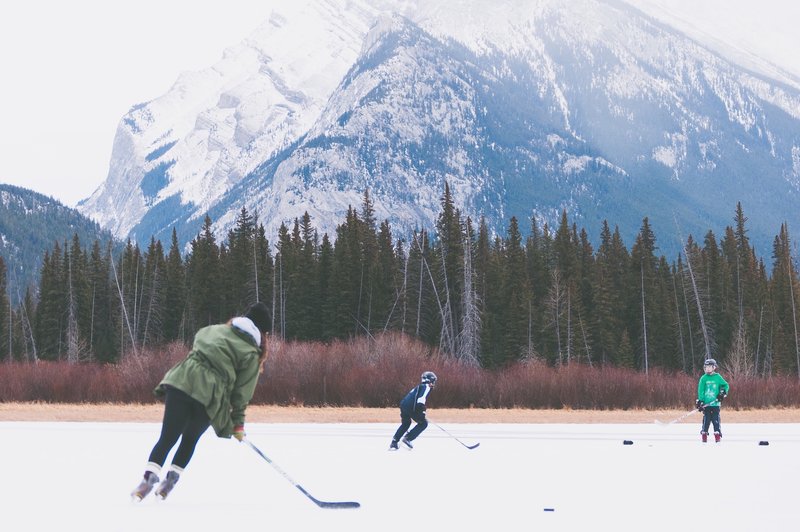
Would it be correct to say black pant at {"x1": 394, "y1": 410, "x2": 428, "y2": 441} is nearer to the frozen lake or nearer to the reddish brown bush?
the frozen lake

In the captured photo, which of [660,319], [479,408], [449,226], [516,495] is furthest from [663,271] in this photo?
[516,495]

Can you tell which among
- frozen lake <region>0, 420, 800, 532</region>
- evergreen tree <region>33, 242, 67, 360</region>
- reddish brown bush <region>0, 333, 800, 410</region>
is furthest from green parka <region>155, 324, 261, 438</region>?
evergreen tree <region>33, 242, 67, 360</region>

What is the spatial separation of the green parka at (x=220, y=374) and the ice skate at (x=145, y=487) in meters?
0.78

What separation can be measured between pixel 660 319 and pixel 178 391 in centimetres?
8239

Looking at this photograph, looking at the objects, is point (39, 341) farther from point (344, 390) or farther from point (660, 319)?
point (344, 390)

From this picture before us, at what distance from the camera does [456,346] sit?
8356 cm

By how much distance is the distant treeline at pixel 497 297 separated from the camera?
278 ft

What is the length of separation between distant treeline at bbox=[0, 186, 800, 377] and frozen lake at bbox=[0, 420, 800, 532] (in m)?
60.9

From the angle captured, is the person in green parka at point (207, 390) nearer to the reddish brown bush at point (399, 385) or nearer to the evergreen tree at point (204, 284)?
the reddish brown bush at point (399, 385)

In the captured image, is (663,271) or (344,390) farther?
(663,271)

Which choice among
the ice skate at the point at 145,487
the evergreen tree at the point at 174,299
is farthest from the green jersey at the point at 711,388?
the evergreen tree at the point at 174,299

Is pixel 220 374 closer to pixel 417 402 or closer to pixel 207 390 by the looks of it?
pixel 207 390

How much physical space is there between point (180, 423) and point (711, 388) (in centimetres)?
1360

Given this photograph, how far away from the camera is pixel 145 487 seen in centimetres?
935
